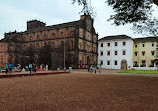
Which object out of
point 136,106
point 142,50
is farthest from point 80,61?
point 136,106

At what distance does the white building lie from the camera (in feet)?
163

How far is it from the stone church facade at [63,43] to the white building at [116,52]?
379 centimetres

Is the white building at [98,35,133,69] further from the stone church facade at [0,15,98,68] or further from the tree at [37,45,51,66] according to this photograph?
the tree at [37,45,51,66]

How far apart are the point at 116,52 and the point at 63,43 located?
1878cm

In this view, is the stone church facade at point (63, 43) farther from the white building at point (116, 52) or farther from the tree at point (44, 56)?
the white building at point (116, 52)

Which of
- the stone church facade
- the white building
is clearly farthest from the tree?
the white building

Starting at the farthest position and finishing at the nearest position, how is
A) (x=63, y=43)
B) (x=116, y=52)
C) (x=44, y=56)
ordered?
(x=116, y=52) < (x=63, y=43) < (x=44, y=56)

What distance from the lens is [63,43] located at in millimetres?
47094

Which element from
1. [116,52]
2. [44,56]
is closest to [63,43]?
[44,56]

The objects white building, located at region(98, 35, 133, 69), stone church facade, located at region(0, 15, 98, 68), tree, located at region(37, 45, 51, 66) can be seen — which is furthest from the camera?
white building, located at region(98, 35, 133, 69)

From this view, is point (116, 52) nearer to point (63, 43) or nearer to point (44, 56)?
point (63, 43)

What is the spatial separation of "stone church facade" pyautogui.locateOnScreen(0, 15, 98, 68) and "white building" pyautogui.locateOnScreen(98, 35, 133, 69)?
379 cm

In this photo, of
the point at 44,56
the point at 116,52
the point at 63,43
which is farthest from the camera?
the point at 116,52

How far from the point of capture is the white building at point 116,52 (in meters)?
49.5
